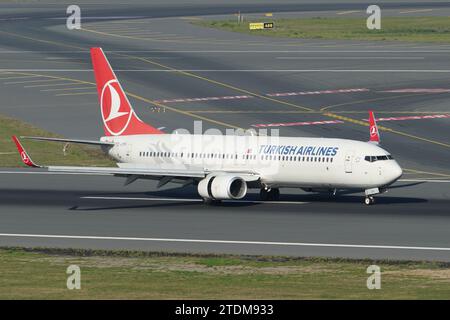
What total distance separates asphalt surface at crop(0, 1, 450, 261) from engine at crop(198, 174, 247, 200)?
0.98 m

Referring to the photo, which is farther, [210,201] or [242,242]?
[210,201]

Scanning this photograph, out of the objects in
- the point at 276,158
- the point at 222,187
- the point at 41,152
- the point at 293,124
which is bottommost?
the point at 222,187

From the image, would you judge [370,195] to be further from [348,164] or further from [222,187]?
[222,187]

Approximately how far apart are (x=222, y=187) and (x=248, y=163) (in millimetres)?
3154

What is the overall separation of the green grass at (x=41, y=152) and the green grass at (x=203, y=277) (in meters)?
35.5

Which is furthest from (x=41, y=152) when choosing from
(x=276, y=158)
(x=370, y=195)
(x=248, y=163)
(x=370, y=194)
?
(x=370, y=194)

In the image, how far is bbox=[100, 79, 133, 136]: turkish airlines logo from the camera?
79.0 m

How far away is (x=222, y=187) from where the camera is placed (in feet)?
232

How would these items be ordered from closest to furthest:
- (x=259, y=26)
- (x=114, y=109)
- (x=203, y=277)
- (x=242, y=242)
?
(x=203, y=277) < (x=242, y=242) < (x=114, y=109) < (x=259, y=26)

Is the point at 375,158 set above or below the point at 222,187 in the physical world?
above

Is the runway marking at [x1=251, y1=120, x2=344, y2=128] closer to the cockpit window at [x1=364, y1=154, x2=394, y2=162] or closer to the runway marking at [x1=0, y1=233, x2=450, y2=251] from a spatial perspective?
the cockpit window at [x1=364, y1=154, x2=394, y2=162]

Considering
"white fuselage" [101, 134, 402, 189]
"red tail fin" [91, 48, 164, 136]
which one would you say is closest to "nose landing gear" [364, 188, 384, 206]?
"white fuselage" [101, 134, 402, 189]

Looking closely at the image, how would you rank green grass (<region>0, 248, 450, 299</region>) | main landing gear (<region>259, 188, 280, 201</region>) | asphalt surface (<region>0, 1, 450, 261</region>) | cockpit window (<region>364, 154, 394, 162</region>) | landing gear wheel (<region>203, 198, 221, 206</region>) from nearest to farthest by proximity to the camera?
green grass (<region>0, 248, 450, 299</region>), asphalt surface (<region>0, 1, 450, 261</region>), cockpit window (<region>364, 154, 394, 162</region>), landing gear wheel (<region>203, 198, 221, 206</region>), main landing gear (<region>259, 188, 280, 201</region>)
